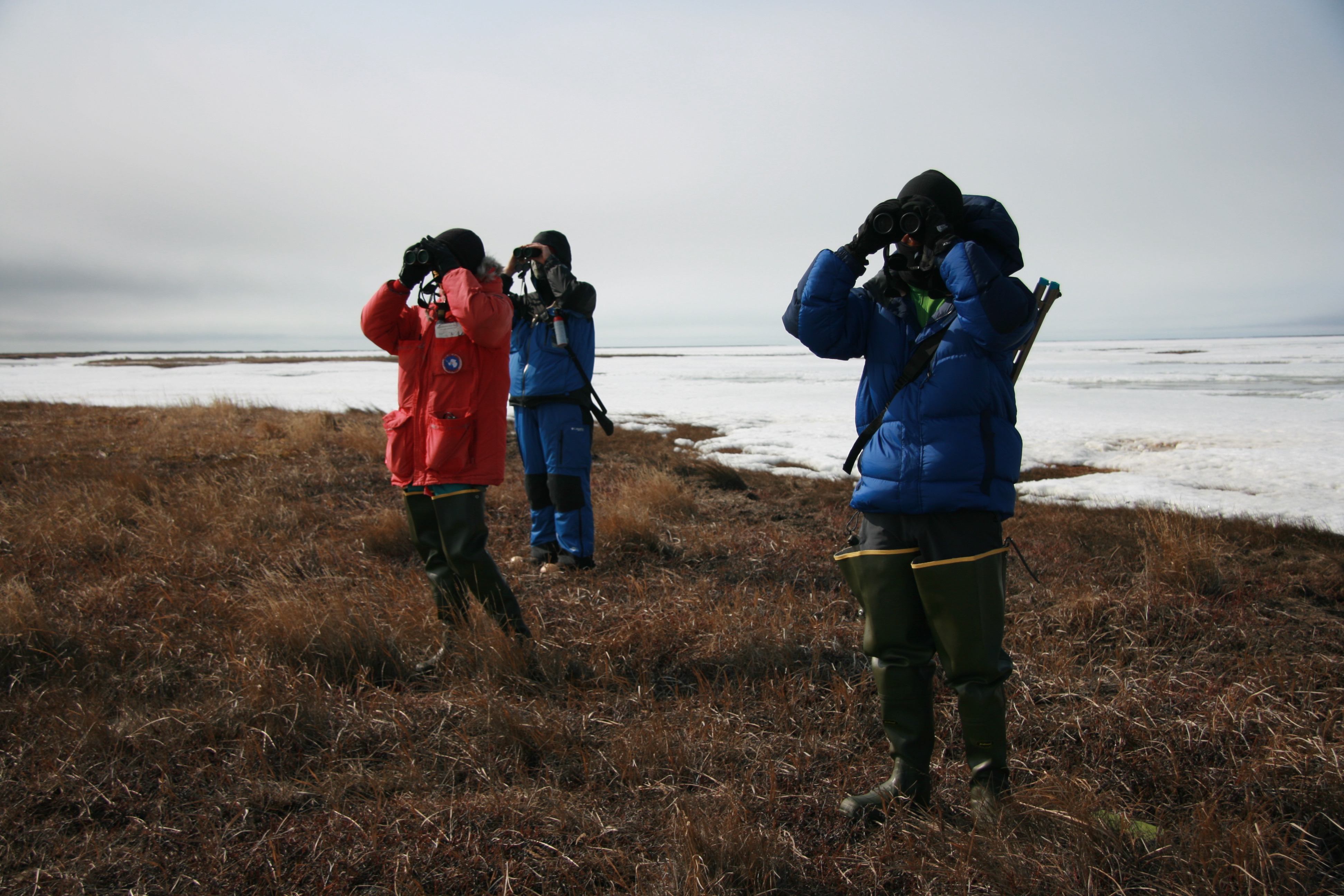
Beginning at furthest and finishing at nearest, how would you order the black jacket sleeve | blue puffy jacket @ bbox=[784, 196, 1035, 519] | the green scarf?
the black jacket sleeve, the green scarf, blue puffy jacket @ bbox=[784, 196, 1035, 519]

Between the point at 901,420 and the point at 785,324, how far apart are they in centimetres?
52

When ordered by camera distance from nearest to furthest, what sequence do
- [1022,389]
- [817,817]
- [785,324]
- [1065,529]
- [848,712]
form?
[817,817] < [785,324] < [848,712] < [1065,529] < [1022,389]

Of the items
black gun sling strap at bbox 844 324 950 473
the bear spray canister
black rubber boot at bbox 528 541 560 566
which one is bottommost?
black rubber boot at bbox 528 541 560 566

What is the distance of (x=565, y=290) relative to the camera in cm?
432

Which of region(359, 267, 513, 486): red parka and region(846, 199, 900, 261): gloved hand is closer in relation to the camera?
region(846, 199, 900, 261): gloved hand

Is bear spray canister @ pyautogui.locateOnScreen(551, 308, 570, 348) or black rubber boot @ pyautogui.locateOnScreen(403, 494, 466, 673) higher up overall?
bear spray canister @ pyautogui.locateOnScreen(551, 308, 570, 348)

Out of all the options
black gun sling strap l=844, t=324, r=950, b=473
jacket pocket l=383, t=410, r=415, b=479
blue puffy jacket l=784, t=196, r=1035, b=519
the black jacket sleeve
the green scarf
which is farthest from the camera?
the black jacket sleeve

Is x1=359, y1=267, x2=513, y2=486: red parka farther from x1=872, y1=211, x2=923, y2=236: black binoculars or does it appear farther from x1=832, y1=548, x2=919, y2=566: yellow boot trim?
x1=872, y1=211, x2=923, y2=236: black binoculars

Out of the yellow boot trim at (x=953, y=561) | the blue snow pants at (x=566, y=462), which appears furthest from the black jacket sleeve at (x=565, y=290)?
the yellow boot trim at (x=953, y=561)

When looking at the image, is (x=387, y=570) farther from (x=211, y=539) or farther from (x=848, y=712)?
(x=848, y=712)

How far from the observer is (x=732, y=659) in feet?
10.1

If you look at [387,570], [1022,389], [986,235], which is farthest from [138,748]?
[1022,389]

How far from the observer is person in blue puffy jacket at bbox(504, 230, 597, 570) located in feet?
14.5

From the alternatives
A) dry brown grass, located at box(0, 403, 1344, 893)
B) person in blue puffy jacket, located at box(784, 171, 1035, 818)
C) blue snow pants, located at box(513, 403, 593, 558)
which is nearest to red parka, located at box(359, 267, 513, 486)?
dry brown grass, located at box(0, 403, 1344, 893)
